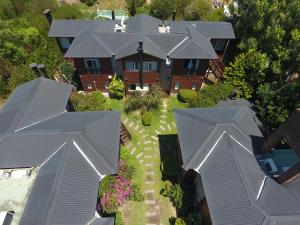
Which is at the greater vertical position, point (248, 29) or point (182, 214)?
point (248, 29)

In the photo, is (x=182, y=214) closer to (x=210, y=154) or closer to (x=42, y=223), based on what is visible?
(x=210, y=154)

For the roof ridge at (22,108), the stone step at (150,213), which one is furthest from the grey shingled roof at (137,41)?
the stone step at (150,213)

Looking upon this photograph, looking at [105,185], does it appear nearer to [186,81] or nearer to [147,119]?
[147,119]

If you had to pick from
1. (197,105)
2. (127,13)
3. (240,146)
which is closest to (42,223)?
(240,146)

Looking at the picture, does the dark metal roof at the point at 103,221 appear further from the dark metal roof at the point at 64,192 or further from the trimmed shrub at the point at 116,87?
the trimmed shrub at the point at 116,87

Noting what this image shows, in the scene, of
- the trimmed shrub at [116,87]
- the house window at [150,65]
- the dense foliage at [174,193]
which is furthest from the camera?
the trimmed shrub at [116,87]

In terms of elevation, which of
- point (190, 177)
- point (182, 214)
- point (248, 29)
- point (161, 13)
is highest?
point (248, 29)

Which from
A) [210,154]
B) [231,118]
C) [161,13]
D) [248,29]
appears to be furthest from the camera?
[161,13]
